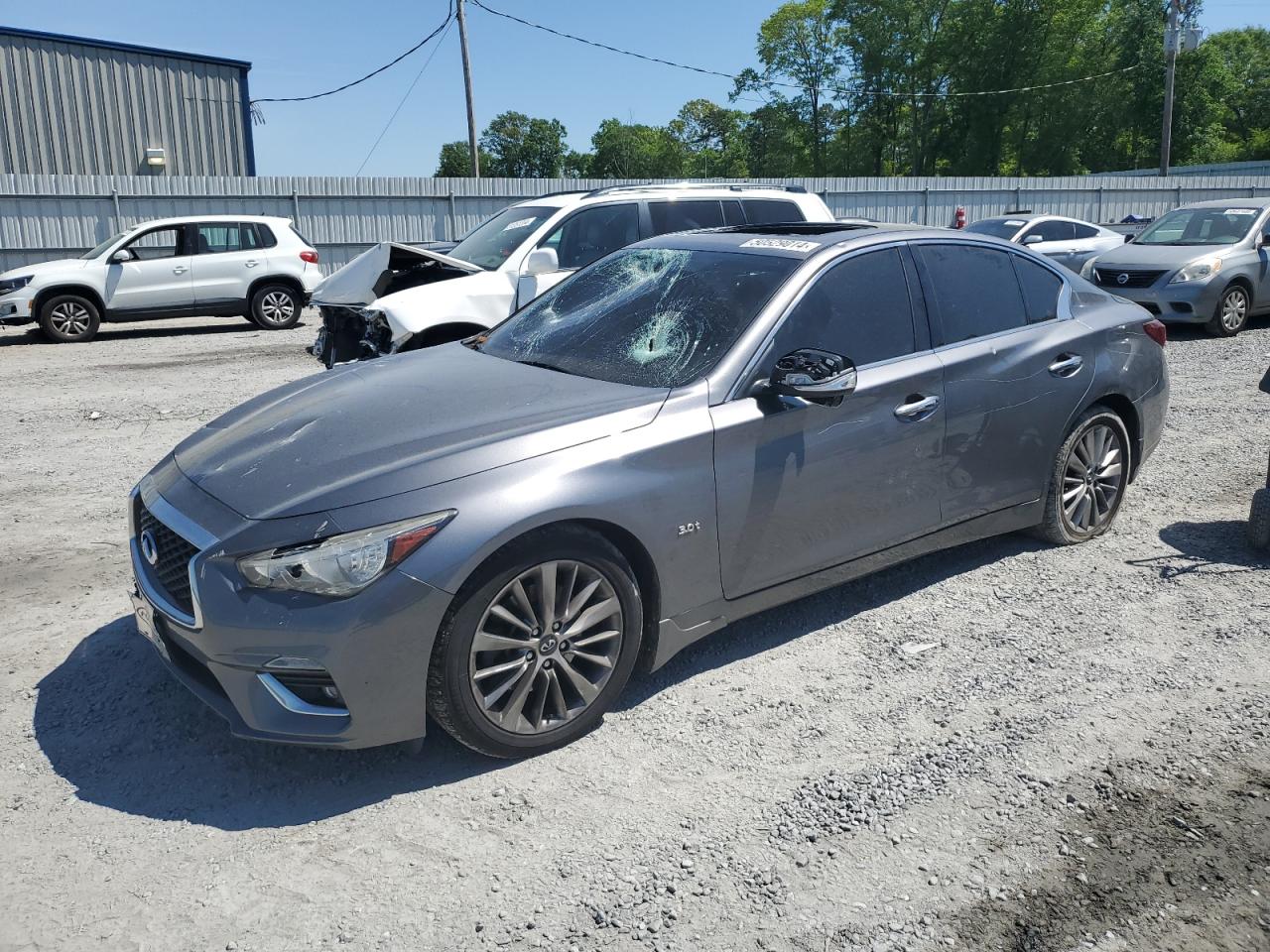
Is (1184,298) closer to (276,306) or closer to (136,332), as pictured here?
(276,306)

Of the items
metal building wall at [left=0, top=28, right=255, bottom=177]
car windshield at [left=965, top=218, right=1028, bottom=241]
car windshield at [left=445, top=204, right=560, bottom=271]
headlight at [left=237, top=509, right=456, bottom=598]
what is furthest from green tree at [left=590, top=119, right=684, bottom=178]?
headlight at [left=237, top=509, right=456, bottom=598]

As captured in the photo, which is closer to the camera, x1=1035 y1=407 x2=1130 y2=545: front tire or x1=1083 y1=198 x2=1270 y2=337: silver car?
x1=1035 y1=407 x2=1130 y2=545: front tire

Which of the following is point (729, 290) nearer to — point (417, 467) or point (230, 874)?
point (417, 467)

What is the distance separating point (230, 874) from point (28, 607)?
8.51 feet

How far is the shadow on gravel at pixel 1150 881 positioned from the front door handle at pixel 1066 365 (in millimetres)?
2223

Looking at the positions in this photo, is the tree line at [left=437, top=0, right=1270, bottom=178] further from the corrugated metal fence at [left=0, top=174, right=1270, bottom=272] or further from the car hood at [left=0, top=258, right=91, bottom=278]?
the car hood at [left=0, top=258, right=91, bottom=278]

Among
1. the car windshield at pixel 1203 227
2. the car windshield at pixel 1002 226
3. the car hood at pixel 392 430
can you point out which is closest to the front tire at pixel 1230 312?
the car windshield at pixel 1203 227

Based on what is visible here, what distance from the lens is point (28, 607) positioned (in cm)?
491

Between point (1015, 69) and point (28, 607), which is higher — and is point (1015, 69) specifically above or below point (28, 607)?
above

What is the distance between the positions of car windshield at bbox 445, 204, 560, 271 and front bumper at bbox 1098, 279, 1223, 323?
735 centimetres

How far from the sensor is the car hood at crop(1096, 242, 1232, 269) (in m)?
13.3

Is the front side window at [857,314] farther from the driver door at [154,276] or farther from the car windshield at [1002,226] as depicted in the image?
the car windshield at [1002,226]

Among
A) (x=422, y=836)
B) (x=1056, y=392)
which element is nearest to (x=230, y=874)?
(x=422, y=836)

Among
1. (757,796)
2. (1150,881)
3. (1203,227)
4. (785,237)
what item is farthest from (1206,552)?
(1203,227)
